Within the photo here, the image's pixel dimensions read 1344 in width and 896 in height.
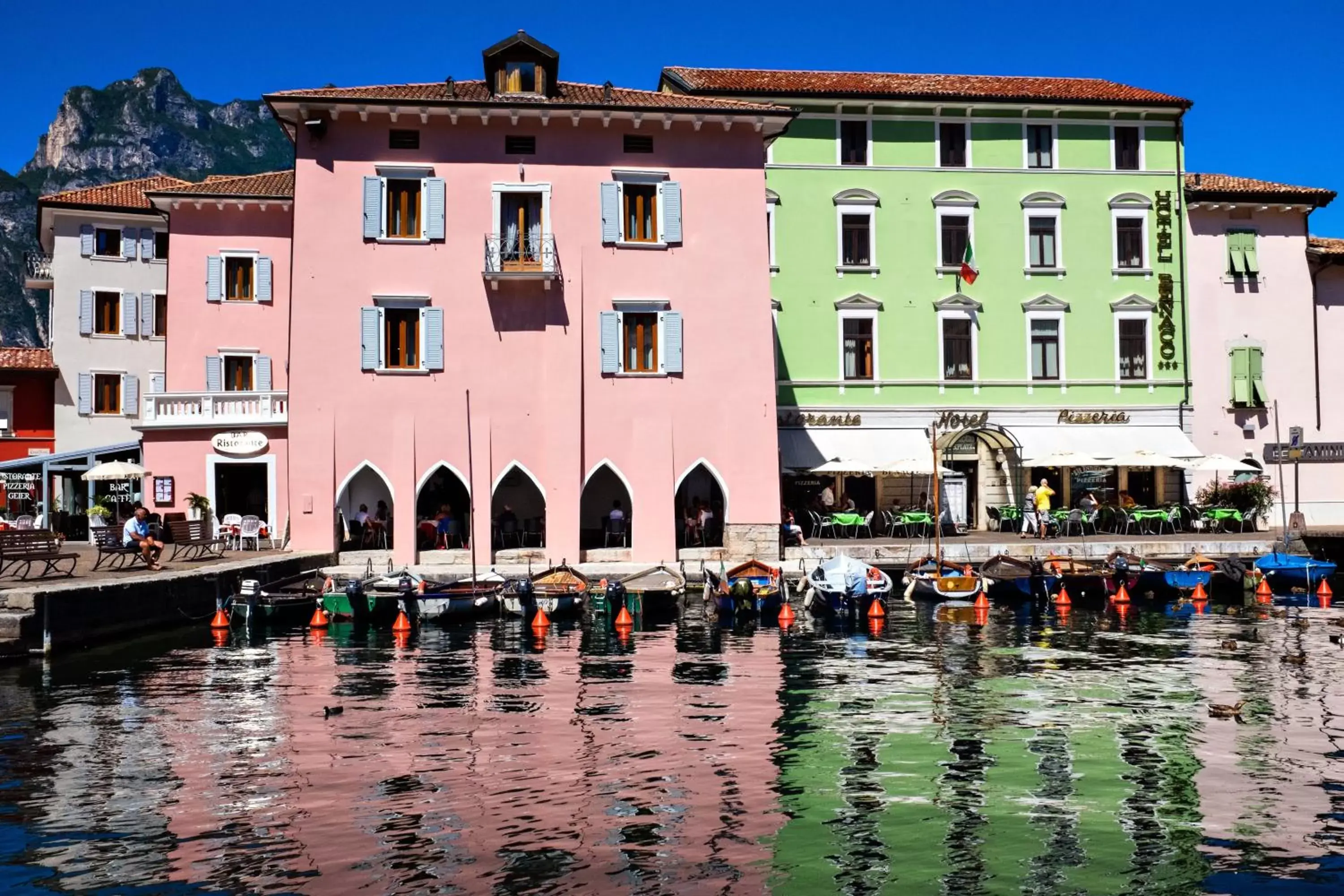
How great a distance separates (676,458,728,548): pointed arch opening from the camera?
35781 millimetres

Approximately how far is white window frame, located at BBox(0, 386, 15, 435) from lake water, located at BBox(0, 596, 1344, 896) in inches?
1110

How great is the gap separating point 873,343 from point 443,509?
53.2ft

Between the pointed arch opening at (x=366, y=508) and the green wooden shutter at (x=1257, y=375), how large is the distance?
3071 cm

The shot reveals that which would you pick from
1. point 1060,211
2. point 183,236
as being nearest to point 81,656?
point 183,236

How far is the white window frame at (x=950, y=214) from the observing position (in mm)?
41625

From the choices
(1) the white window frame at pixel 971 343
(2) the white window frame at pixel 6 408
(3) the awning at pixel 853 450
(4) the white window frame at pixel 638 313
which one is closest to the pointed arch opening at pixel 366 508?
(4) the white window frame at pixel 638 313

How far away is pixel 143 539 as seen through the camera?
28000mm

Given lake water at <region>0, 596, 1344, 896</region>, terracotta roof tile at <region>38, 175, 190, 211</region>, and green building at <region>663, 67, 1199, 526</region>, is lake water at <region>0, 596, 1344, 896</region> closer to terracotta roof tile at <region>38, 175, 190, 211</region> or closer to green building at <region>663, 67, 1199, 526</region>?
green building at <region>663, 67, 1199, 526</region>

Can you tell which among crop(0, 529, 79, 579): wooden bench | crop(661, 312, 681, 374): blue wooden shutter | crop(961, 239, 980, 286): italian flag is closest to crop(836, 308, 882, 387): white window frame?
crop(961, 239, 980, 286): italian flag

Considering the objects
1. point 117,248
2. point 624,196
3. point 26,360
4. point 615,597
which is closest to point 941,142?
point 624,196

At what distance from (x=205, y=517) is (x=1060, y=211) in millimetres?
30523

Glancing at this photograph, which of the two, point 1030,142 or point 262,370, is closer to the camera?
point 262,370

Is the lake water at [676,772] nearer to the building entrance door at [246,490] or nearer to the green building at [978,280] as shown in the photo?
the building entrance door at [246,490]

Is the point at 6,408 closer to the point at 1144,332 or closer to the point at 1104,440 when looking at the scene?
the point at 1104,440
